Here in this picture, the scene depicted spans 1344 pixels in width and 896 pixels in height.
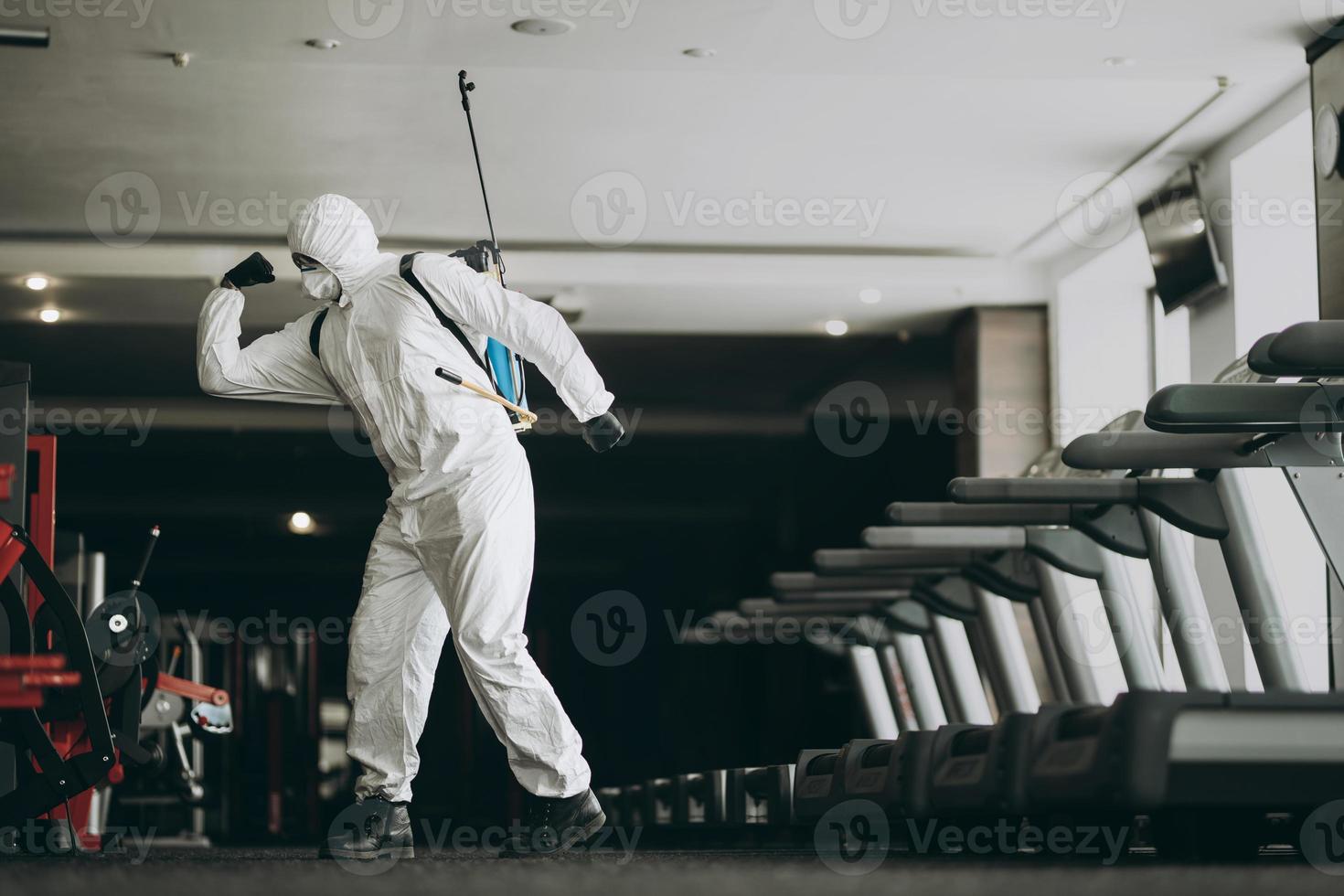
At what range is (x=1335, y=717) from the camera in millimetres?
2502

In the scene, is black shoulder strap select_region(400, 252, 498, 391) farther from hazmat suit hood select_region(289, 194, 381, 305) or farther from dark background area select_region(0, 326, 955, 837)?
dark background area select_region(0, 326, 955, 837)

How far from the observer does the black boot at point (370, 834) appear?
320 centimetres

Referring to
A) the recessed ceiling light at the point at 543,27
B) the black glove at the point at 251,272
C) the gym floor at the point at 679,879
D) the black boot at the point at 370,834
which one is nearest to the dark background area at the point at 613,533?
the recessed ceiling light at the point at 543,27

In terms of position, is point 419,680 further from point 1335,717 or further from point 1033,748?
point 1335,717

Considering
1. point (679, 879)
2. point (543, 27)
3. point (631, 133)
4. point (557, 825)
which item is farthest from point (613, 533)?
point (679, 879)

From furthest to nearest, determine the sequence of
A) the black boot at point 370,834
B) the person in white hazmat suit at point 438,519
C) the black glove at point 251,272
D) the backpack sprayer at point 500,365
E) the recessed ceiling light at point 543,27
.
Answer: the recessed ceiling light at point 543,27 < the black glove at point 251,272 < the backpack sprayer at point 500,365 < the person in white hazmat suit at point 438,519 < the black boot at point 370,834

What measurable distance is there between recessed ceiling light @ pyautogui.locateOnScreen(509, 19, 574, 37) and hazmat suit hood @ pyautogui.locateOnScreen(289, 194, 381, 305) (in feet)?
5.03

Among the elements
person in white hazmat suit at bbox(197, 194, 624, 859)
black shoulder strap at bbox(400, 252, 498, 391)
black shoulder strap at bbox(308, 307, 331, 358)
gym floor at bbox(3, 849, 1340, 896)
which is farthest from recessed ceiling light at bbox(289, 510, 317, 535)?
gym floor at bbox(3, 849, 1340, 896)

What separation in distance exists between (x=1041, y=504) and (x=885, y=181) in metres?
2.39

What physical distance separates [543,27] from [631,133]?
1077 millimetres

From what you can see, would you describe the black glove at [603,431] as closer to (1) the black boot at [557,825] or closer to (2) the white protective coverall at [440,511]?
(2) the white protective coverall at [440,511]

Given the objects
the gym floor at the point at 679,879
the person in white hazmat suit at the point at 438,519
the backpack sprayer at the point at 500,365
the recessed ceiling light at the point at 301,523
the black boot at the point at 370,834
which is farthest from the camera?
the recessed ceiling light at the point at 301,523

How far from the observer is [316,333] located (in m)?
3.72

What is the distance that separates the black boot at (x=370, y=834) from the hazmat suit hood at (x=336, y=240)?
1087mm
